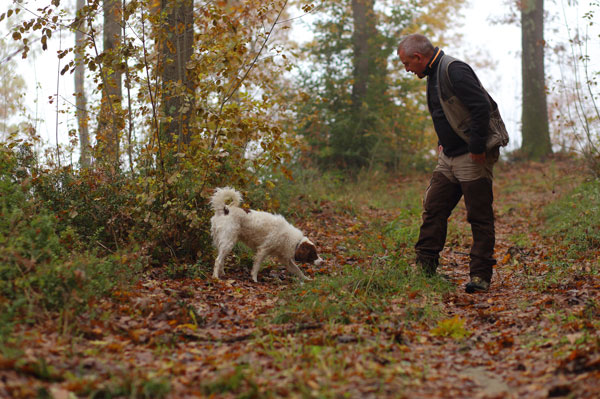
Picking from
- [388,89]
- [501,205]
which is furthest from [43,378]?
[388,89]

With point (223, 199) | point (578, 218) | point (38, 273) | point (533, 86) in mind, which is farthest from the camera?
point (533, 86)

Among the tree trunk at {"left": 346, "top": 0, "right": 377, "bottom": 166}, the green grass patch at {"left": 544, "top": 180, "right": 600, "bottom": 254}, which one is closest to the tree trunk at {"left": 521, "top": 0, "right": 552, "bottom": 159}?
the tree trunk at {"left": 346, "top": 0, "right": 377, "bottom": 166}

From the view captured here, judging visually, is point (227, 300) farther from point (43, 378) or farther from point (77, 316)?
point (43, 378)

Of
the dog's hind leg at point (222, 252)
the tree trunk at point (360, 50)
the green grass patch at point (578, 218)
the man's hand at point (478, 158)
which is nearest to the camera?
the man's hand at point (478, 158)

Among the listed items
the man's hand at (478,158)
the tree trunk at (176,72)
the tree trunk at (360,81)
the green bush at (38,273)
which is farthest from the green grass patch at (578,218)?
the green bush at (38,273)

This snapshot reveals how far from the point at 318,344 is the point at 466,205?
8.75 feet

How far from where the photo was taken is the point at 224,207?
588 cm

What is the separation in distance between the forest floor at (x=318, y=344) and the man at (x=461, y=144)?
550 mm

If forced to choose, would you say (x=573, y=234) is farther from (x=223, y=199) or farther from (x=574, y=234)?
(x=223, y=199)

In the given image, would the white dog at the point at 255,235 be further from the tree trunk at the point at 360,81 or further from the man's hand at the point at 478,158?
the tree trunk at the point at 360,81

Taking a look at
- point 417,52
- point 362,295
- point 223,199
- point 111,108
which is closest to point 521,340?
point 362,295

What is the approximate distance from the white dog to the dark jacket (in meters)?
2.12

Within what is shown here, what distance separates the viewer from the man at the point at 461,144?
16.2ft

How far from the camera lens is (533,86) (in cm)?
1675
